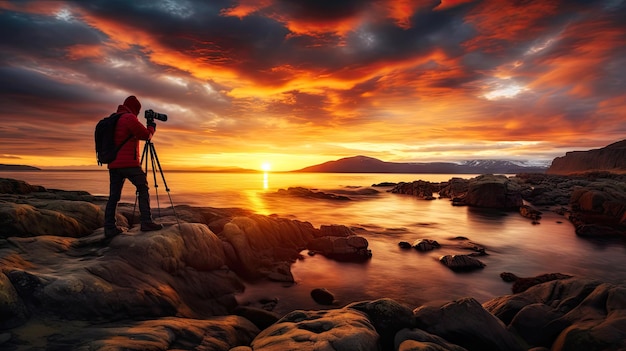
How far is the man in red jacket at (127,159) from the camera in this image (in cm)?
812

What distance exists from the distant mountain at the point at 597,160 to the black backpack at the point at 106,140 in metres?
158

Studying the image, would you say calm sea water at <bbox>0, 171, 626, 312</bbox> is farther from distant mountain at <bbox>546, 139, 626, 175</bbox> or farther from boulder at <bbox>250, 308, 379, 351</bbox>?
distant mountain at <bbox>546, 139, 626, 175</bbox>

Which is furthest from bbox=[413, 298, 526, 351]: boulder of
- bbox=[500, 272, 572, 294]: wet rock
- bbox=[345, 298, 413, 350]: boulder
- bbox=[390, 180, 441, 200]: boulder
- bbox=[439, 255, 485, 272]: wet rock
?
bbox=[390, 180, 441, 200]: boulder

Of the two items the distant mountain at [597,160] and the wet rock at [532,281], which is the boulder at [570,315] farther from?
the distant mountain at [597,160]

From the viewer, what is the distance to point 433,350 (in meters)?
6.00

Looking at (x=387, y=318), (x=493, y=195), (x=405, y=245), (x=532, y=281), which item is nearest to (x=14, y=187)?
(x=387, y=318)

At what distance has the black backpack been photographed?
→ 8.08 metres

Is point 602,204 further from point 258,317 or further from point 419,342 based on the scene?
point 258,317

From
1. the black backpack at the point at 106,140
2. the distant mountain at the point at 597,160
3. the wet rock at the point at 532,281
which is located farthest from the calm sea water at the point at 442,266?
the distant mountain at the point at 597,160

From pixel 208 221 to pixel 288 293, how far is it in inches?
345

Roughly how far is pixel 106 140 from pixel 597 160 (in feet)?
636

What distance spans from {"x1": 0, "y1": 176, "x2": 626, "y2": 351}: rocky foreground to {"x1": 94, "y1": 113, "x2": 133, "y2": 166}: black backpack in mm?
2485

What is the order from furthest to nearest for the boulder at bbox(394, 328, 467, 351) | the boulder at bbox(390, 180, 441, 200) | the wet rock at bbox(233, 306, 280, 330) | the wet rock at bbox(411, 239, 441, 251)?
the boulder at bbox(390, 180, 441, 200) < the wet rock at bbox(411, 239, 441, 251) < the wet rock at bbox(233, 306, 280, 330) < the boulder at bbox(394, 328, 467, 351)

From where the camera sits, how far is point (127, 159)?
27.1 feet
